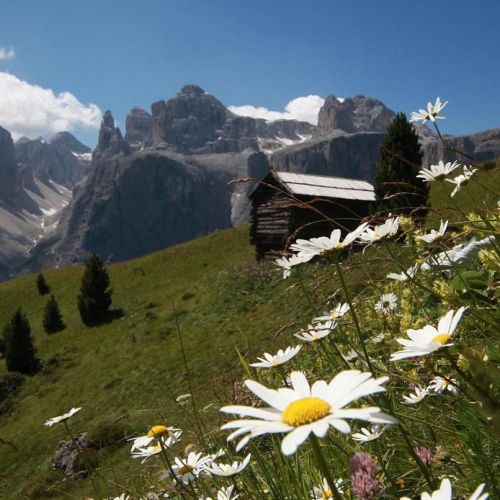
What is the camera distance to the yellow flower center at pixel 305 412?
1.01 meters

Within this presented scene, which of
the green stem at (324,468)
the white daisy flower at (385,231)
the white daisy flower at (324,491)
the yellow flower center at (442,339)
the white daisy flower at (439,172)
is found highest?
the white daisy flower at (439,172)

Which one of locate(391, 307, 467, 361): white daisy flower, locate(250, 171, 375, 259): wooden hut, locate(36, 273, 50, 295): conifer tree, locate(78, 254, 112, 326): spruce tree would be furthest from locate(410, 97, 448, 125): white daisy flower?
locate(36, 273, 50, 295): conifer tree

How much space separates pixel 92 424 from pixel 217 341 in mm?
5692

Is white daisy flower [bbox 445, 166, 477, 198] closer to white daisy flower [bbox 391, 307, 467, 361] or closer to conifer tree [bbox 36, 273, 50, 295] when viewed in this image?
white daisy flower [bbox 391, 307, 467, 361]

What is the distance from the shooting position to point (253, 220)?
33.2 metres

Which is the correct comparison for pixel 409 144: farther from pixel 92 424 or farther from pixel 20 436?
pixel 20 436

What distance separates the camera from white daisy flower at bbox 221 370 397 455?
2.94ft

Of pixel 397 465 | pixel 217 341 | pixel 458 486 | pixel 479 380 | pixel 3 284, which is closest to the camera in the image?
pixel 479 380

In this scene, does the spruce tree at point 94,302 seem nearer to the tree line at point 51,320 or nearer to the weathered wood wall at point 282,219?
the tree line at point 51,320

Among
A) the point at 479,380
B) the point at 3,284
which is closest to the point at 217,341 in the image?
the point at 479,380

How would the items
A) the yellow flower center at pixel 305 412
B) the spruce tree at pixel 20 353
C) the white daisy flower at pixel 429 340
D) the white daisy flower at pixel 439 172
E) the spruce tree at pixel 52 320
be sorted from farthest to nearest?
the spruce tree at pixel 52 320, the spruce tree at pixel 20 353, the white daisy flower at pixel 439 172, the white daisy flower at pixel 429 340, the yellow flower center at pixel 305 412

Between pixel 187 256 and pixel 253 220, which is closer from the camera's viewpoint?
pixel 253 220

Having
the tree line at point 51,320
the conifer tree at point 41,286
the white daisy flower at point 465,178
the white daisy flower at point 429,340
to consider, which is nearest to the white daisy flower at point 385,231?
the white daisy flower at point 429,340

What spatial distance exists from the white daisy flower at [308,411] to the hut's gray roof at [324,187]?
84.8 ft
